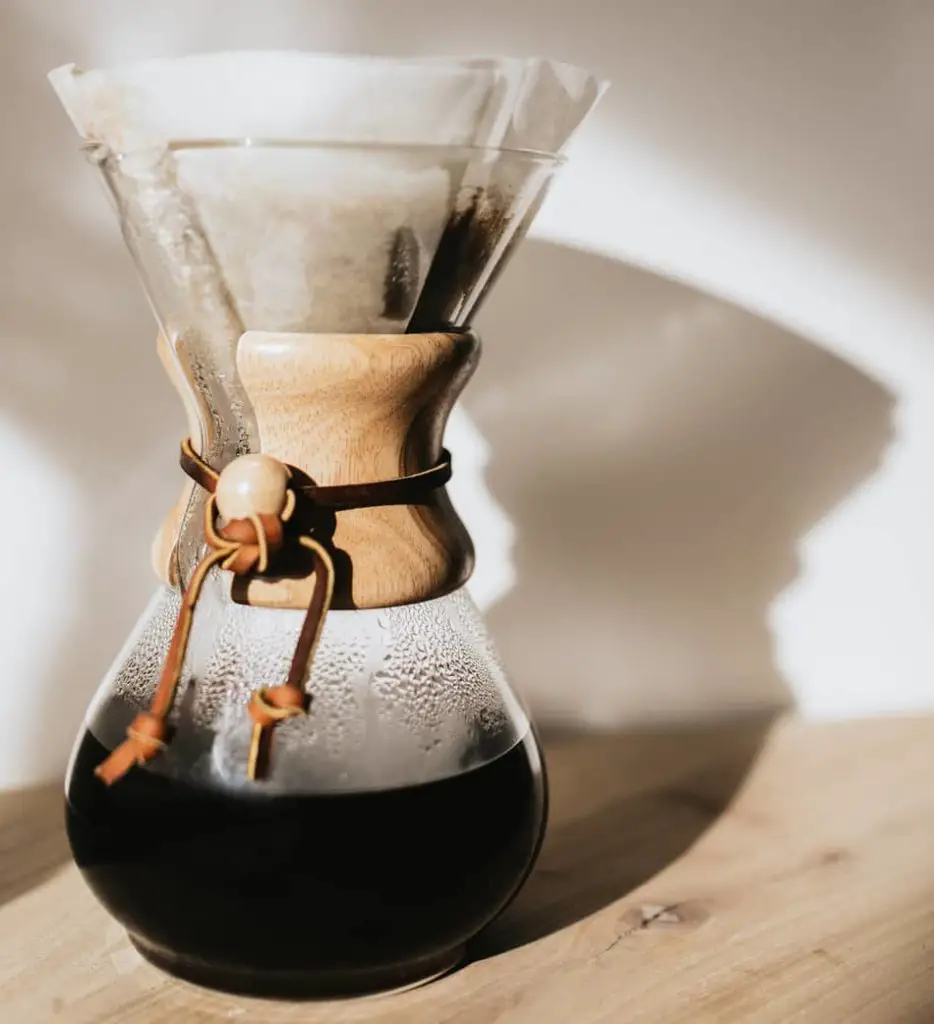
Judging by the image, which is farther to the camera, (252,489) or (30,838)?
(30,838)

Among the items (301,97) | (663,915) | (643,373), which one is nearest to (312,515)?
(301,97)

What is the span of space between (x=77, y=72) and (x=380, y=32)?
287mm

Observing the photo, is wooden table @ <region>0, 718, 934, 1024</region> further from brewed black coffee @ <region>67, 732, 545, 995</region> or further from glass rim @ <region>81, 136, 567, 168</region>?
glass rim @ <region>81, 136, 567, 168</region>

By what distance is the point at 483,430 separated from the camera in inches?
28.8

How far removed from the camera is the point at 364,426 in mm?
430

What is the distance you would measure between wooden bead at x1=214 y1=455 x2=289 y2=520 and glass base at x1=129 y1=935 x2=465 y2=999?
0.57ft

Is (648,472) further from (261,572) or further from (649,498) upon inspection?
(261,572)

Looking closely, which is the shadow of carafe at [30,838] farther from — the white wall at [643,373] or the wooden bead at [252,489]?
the wooden bead at [252,489]

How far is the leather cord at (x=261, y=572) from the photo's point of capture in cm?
Answer: 41

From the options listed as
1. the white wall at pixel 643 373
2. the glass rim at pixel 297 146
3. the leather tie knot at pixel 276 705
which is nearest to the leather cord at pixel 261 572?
the leather tie knot at pixel 276 705

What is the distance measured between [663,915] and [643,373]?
1.10ft

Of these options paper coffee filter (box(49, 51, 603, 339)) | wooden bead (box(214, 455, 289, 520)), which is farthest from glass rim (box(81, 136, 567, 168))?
wooden bead (box(214, 455, 289, 520))

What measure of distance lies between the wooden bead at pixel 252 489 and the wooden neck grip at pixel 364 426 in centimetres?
2

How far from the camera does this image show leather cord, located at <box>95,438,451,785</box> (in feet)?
1.34
